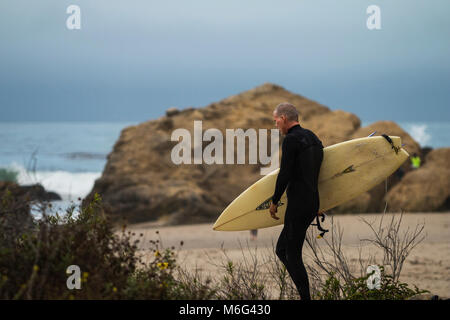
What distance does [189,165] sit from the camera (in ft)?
49.8

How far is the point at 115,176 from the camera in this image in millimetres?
14742

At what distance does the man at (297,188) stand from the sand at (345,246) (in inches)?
78.9

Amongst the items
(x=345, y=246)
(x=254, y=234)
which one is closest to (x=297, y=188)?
(x=345, y=246)

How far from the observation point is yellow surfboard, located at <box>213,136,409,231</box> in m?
5.05

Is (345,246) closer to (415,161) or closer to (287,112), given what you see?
(287,112)

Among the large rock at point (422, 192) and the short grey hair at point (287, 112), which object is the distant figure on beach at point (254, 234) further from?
the short grey hair at point (287, 112)

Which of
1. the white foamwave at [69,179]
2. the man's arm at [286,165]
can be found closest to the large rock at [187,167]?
the man's arm at [286,165]

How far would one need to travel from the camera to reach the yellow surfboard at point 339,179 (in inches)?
199

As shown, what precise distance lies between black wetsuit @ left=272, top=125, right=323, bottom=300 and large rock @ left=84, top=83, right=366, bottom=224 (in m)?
8.60

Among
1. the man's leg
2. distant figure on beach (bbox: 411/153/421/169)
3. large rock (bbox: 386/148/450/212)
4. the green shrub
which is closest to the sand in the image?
large rock (bbox: 386/148/450/212)

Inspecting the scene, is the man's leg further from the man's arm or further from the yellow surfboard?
the yellow surfboard
